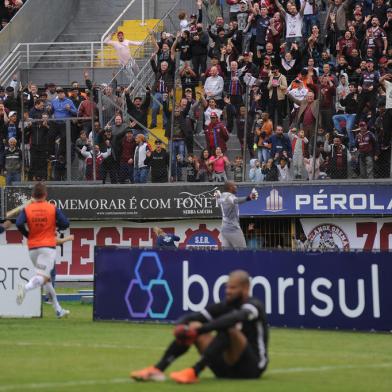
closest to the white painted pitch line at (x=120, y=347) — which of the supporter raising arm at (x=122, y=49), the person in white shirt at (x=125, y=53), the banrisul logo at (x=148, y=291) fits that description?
the banrisul logo at (x=148, y=291)

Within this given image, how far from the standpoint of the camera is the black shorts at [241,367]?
428 inches

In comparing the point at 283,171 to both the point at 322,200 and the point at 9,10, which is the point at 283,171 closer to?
the point at 322,200

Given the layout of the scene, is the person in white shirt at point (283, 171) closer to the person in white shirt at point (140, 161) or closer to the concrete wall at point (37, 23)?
the person in white shirt at point (140, 161)

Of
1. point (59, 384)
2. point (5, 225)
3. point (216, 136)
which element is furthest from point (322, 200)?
point (59, 384)

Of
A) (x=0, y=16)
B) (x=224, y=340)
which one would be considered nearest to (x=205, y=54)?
(x=0, y=16)

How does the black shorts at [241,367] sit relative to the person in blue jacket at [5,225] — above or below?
below

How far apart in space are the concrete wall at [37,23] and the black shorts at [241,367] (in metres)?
28.9

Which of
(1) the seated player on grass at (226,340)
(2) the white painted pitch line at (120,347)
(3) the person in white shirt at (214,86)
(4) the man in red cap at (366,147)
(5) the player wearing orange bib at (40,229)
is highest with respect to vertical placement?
(3) the person in white shirt at (214,86)

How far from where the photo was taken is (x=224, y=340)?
10461 millimetres

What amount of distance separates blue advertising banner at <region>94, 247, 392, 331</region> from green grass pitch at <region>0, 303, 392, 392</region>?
0.32m

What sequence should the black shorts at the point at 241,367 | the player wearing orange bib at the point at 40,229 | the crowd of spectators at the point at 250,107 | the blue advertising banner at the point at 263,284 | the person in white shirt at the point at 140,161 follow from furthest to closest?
the person in white shirt at the point at 140,161
the crowd of spectators at the point at 250,107
the player wearing orange bib at the point at 40,229
the blue advertising banner at the point at 263,284
the black shorts at the point at 241,367

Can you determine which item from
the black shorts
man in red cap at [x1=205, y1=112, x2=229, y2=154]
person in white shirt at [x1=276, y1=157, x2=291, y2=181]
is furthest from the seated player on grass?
man in red cap at [x1=205, y1=112, x2=229, y2=154]

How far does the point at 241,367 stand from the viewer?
Result: 10961 millimetres

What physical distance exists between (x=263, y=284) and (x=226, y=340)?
740 cm
